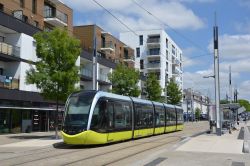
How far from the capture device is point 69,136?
21.3 metres

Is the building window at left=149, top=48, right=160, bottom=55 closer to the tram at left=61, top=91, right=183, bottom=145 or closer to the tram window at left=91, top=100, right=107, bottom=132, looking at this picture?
the tram at left=61, top=91, right=183, bottom=145

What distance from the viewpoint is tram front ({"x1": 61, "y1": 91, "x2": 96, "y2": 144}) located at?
70.0ft

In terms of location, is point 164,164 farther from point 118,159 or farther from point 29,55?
point 29,55

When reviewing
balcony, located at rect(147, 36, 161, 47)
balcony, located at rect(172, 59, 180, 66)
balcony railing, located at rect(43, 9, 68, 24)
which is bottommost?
balcony railing, located at rect(43, 9, 68, 24)

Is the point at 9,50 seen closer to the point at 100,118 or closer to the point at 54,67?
the point at 54,67

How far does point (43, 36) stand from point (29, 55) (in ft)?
34.6

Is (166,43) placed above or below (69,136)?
above

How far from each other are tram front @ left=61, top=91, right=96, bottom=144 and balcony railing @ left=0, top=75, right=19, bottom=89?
52.2ft

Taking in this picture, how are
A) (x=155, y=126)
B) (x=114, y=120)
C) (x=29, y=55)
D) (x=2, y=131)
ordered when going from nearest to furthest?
(x=114, y=120), (x=155, y=126), (x=2, y=131), (x=29, y=55)

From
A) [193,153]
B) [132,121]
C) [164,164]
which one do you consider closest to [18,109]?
[132,121]

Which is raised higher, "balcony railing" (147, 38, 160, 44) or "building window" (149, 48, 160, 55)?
"balcony railing" (147, 38, 160, 44)

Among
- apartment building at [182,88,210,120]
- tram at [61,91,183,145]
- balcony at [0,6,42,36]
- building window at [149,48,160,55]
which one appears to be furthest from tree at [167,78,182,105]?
tram at [61,91,183,145]

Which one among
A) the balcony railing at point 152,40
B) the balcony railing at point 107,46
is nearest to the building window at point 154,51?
the balcony railing at point 152,40

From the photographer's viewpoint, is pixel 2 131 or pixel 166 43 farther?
pixel 166 43
